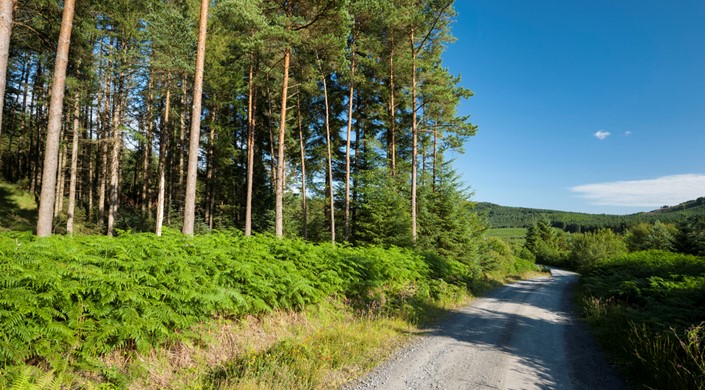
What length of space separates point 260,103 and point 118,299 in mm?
22589

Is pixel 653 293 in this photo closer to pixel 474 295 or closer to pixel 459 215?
pixel 474 295

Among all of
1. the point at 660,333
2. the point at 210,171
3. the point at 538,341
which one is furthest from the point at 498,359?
the point at 210,171

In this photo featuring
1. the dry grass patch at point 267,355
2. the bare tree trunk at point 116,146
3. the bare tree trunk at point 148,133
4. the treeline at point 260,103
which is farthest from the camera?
the bare tree trunk at point 148,133

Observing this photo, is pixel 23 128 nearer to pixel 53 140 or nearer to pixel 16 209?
pixel 16 209

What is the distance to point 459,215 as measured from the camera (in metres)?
19.7

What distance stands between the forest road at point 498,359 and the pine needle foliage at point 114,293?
2.69m

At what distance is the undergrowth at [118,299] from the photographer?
11.5 feet

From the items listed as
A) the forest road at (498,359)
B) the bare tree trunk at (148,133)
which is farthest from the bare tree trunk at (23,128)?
the forest road at (498,359)

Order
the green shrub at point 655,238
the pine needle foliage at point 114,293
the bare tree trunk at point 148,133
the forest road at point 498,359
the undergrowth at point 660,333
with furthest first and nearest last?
1. the green shrub at point 655,238
2. the bare tree trunk at point 148,133
3. the forest road at point 498,359
4. the undergrowth at point 660,333
5. the pine needle foliage at point 114,293

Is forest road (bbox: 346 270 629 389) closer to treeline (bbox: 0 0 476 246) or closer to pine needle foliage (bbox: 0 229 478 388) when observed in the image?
pine needle foliage (bbox: 0 229 478 388)

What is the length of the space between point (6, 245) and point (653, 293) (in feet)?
44.5

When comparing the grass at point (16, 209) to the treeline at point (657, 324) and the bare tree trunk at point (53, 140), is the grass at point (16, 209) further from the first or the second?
the treeline at point (657, 324)

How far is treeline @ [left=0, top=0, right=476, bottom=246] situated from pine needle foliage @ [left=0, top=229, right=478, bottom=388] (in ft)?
14.4

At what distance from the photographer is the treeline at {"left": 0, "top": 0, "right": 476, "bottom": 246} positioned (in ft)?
45.4
